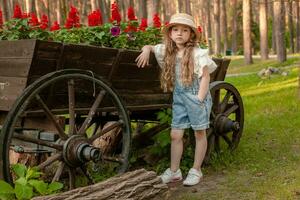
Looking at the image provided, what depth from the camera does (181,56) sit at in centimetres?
463

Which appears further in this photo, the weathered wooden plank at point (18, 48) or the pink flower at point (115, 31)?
the pink flower at point (115, 31)

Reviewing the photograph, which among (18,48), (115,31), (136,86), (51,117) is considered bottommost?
(51,117)

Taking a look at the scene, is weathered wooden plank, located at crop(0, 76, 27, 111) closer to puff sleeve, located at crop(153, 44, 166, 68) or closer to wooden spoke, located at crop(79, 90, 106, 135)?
wooden spoke, located at crop(79, 90, 106, 135)

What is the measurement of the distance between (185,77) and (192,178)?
100cm

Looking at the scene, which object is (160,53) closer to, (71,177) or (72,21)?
(72,21)

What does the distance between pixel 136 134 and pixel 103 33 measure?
1883mm

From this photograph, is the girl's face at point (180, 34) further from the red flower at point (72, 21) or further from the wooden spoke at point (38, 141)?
the wooden spoke at point (38, 141)

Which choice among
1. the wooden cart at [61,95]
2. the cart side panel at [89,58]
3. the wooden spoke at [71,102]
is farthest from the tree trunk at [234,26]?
the wooden spoke at [71,102]

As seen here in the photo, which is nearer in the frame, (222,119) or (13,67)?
(13,67)

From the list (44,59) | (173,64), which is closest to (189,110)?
(173,64)

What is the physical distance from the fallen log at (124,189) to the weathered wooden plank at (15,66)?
97 centimetres

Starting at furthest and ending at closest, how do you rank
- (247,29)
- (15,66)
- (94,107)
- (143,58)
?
(247,29), (143,58), (94,107), (15,66)

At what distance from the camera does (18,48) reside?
363cm

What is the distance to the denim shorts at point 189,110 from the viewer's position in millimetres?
4668
